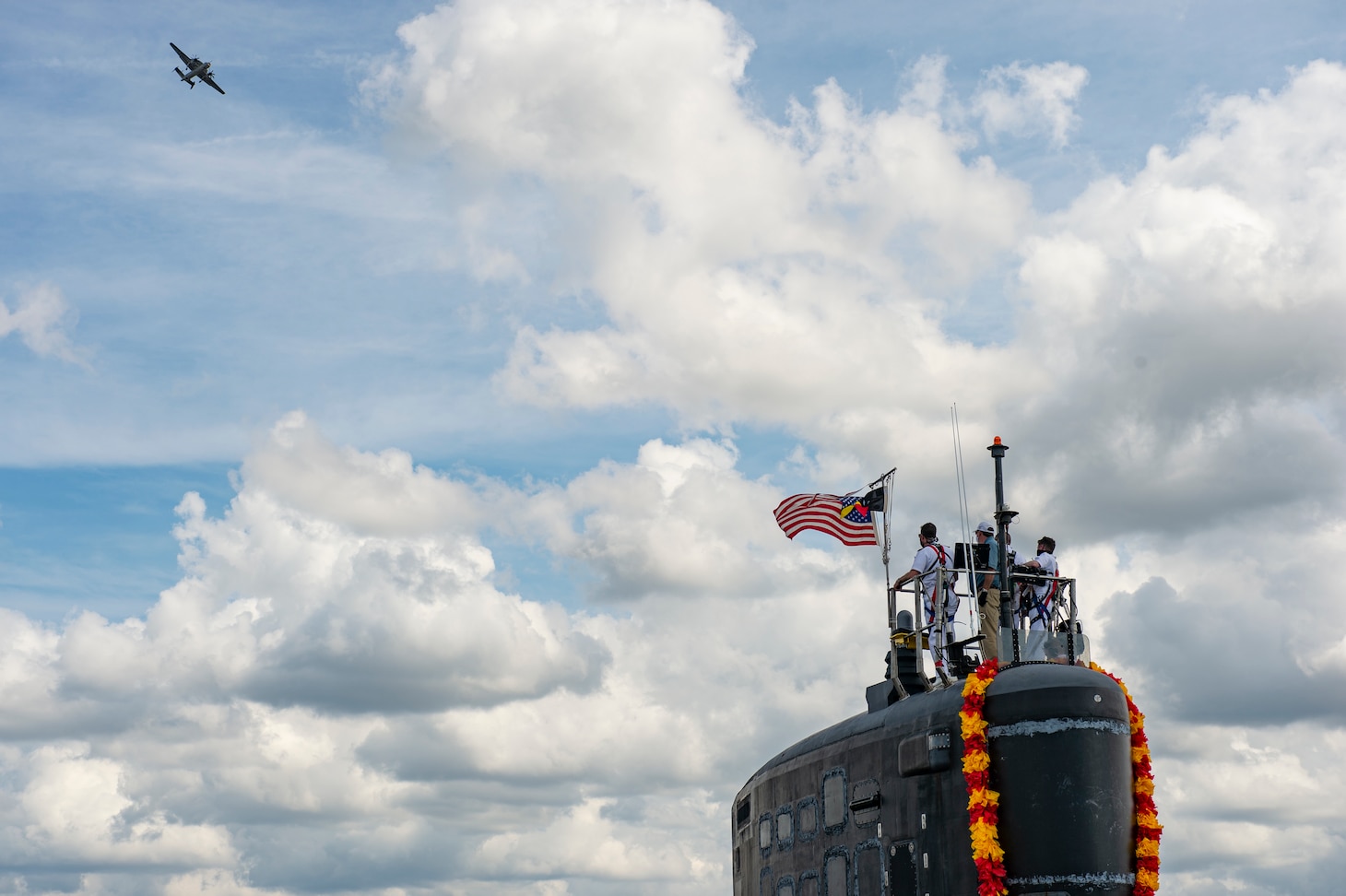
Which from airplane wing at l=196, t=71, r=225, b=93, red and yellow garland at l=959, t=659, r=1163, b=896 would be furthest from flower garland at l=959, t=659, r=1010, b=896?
airplane wing at l=196, t=71, r=225, b=93

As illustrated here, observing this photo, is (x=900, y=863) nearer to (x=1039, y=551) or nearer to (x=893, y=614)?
(x=893, y=614)

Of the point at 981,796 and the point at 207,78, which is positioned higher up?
the point at 207,78

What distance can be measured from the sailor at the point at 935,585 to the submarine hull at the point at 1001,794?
4.54 feet

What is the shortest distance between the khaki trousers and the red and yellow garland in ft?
11.1

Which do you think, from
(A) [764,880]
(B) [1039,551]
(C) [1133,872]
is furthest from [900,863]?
(B) [1039,551]

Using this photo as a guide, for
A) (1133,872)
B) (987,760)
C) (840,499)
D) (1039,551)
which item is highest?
(840,499)

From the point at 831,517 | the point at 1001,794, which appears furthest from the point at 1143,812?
the point at 831,517

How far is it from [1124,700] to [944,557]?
448cm

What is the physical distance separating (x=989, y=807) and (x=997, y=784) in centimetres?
32

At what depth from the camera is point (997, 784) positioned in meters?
17.7

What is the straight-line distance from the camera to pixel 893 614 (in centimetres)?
2275

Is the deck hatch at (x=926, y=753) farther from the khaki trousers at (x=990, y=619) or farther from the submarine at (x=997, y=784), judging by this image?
the khaki trousers at (x=990, y=619)

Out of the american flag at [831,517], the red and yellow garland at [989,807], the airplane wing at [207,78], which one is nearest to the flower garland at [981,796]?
the red and yellow garland at [989,807]

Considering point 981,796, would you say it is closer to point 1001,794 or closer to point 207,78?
point 1001,794
